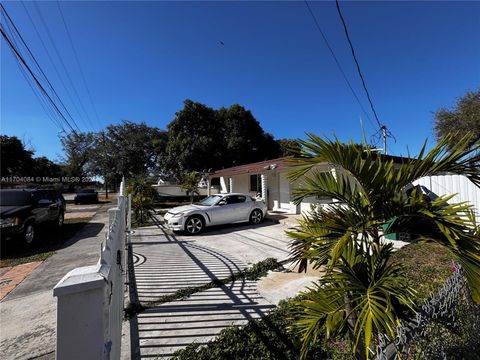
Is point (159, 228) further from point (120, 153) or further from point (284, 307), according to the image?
point (120, 153)

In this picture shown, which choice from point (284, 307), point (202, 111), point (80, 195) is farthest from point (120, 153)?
point (284, 307)

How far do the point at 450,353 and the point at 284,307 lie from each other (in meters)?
1.84

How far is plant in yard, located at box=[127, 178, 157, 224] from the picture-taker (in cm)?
1240

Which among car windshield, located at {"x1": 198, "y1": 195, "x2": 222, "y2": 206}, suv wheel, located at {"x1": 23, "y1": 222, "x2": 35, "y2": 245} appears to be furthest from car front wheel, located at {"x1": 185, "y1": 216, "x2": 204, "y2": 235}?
suv wheel, located at {"x1": 23, "y1": 222, "x2": 35, "y2": 245}

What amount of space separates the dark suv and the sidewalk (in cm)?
162

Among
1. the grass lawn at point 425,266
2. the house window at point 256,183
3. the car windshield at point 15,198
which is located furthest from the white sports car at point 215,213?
the grass lawn at point 425,266

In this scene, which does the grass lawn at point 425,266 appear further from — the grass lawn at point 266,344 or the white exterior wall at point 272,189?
the white exterior wall at point 272,189

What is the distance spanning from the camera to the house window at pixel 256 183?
1635 centimetres

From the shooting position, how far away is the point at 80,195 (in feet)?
81.3

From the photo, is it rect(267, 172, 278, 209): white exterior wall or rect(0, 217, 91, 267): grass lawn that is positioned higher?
rect(267, 172, 278, 209): white exterior wall

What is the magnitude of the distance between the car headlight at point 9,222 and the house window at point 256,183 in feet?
38.1

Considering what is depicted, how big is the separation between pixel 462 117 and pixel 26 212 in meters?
24.1

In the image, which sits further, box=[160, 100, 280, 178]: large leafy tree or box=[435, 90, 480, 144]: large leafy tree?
box=[160, 100, 280, 178]: large leafy tree

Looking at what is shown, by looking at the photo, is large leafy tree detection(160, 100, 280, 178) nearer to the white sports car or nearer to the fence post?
the white sports car
